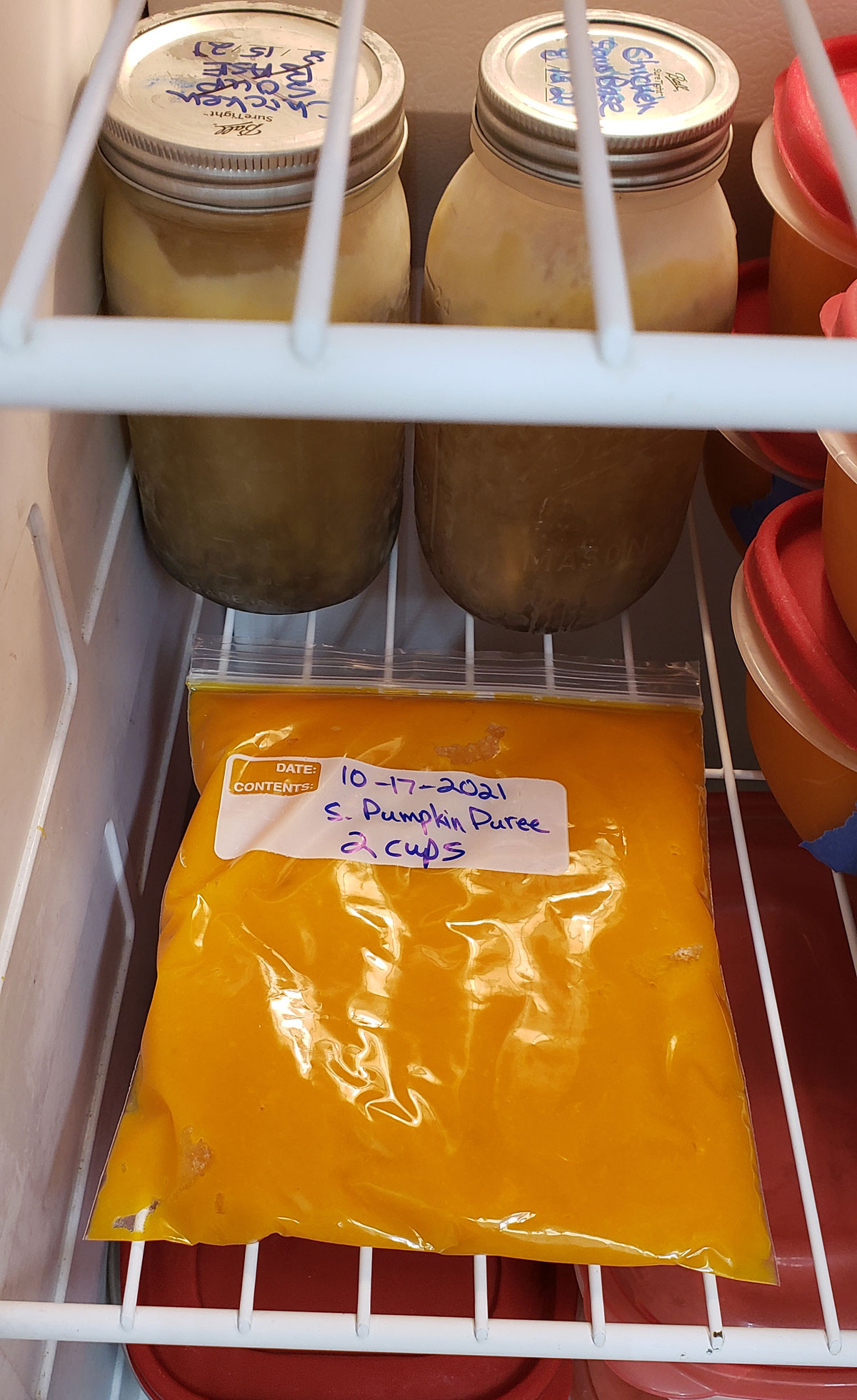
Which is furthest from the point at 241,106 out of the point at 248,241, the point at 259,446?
the point at 259,446

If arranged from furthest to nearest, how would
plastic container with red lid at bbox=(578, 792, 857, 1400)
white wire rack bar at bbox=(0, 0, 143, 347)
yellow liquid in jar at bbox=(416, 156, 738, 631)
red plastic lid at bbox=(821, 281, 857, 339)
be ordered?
plastic container with red lid at bbox=(578, 792, 857, 1400) < yellow liquid in jar at bbox=(416, 156, 738, 631) < red plastic lid at bbox=(821, 281, 857, 339) < white wire rack bar at bbox=(0, 0, 143, 347)

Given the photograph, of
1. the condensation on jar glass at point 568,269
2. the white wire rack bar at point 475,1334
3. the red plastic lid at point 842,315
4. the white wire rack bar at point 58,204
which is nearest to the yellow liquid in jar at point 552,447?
the condensation on jar glass at point 568,269

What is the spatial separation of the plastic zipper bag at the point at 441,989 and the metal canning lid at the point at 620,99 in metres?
0.36

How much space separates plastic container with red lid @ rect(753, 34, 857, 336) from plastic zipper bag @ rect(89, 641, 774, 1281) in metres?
0.28

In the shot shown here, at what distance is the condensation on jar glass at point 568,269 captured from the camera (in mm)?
542

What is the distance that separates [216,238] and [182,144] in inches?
2.0

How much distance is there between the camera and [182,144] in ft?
1.70

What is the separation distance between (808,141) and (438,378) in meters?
0.39

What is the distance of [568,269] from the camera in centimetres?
57

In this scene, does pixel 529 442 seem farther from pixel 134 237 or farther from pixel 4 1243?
pixel 4 1243

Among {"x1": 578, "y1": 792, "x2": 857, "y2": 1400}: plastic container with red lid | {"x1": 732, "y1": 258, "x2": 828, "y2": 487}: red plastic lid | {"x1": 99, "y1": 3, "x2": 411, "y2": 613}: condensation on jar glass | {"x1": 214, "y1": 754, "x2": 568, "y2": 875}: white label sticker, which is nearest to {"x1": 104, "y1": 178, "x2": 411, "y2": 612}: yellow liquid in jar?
{"x1": 99, "y1": 3, "x2": 411, "y2": 613}: condensation on jar glass

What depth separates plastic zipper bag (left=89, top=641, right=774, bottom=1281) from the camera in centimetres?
58

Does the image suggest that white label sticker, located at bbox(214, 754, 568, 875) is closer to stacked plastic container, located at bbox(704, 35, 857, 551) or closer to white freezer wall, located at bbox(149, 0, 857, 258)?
stacked plastic container, located at bbox(704, 35, 857, 551)

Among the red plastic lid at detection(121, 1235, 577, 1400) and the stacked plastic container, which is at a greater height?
the stacked plastic container
